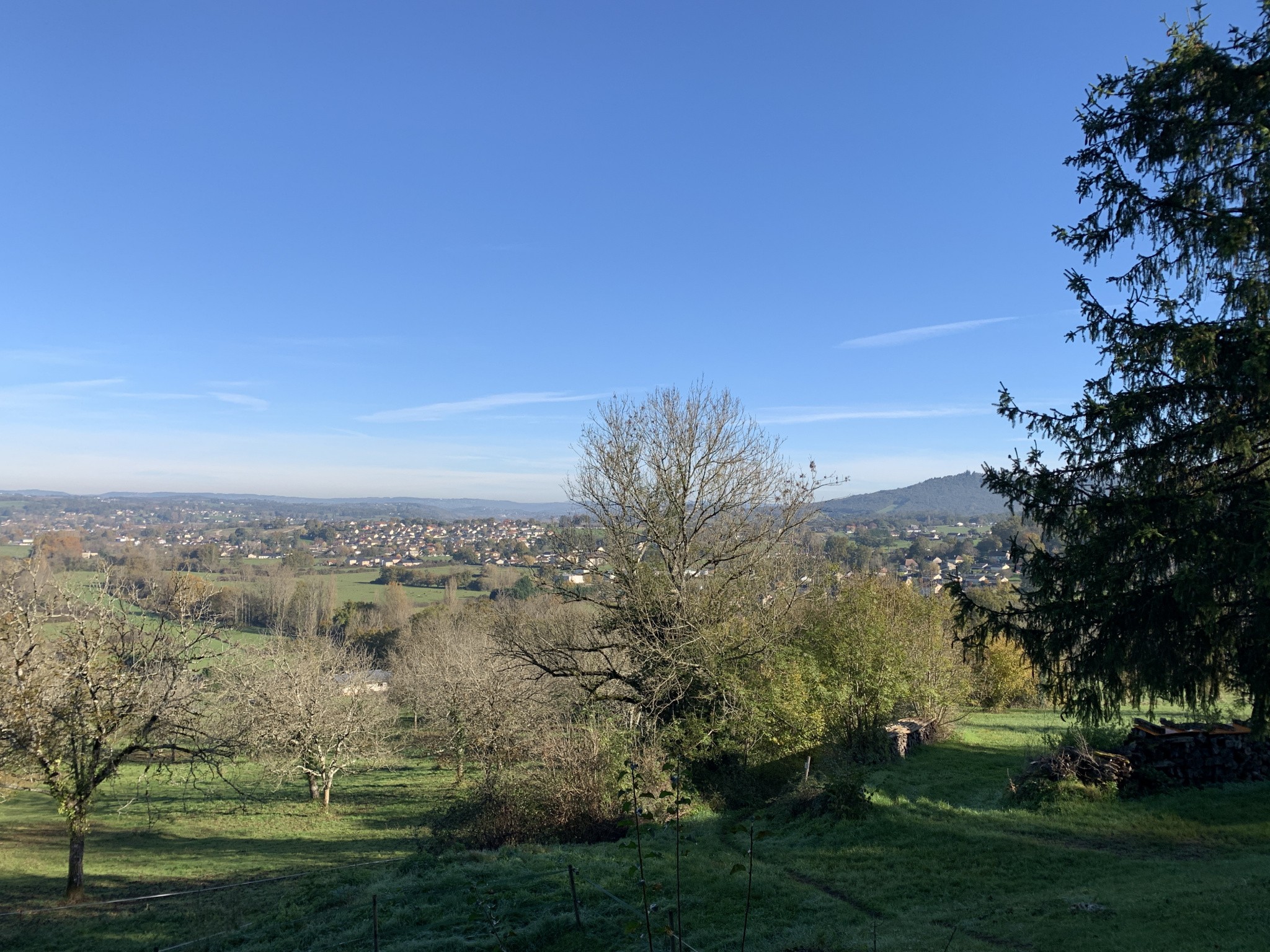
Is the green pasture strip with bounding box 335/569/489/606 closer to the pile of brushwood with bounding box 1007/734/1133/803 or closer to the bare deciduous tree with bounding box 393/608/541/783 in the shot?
the bare deciduous tree with bounding box 393/608/541/783

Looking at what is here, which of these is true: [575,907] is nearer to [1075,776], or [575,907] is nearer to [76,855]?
[1075,776]

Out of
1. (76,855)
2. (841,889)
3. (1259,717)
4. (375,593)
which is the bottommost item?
(375,593)

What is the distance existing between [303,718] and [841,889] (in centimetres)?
2337

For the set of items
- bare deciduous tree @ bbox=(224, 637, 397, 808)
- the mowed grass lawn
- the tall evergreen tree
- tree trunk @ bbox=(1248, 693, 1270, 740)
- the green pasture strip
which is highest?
the tall evergreen tree

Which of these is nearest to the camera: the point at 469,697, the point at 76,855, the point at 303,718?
the point at 76,855

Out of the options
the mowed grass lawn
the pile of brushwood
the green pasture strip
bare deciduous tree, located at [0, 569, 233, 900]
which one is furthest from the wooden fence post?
the green pasture strip

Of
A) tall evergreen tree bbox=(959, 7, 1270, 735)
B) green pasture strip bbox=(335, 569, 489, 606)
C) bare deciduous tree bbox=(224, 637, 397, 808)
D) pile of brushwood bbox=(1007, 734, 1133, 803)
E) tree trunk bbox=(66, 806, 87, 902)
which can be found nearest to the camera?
tall evergreen tree bbox=(959, 7, 1270, 735)

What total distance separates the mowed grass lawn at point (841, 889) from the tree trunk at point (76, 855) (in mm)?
774

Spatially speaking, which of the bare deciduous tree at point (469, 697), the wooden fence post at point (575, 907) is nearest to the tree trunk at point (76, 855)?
the bare deciduous tree at point (469, 697)

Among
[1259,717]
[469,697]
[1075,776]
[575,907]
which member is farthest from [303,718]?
[1259,717]

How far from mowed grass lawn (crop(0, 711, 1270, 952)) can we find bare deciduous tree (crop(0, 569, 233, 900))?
2.67m

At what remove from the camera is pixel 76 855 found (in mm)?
14898

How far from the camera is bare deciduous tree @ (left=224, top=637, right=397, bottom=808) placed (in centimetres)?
2672

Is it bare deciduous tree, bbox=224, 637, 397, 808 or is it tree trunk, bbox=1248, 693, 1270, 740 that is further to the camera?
bare deciduous tree, bbox=224, 637, 397, 808
